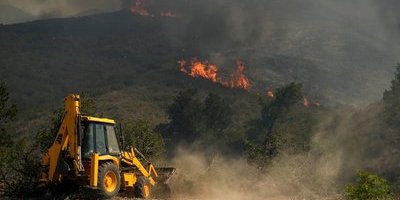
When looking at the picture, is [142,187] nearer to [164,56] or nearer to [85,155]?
[85,155]

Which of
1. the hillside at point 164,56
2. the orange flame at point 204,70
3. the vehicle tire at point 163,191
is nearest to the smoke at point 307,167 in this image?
the vehicle tire at point 163,191

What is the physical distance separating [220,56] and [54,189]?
124842mm

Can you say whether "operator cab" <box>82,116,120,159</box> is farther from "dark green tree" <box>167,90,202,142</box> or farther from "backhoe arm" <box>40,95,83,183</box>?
"dark green tree" <box>167,90,202,142</box>

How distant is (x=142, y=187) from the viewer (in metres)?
18.3

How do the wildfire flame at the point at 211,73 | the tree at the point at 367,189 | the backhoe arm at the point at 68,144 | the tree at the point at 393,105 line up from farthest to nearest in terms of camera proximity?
the wildfire flame at the point at 211,73
the tree at the point at 393,105
the tree at the point at 367,189
the backhoe arm at the point at 68,144

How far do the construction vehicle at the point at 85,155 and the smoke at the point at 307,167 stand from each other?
720 centimetres

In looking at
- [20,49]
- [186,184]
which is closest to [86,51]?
[20,49]

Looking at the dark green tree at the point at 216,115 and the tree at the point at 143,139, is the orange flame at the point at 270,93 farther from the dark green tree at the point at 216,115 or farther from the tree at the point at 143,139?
the tree at the point at 143,139

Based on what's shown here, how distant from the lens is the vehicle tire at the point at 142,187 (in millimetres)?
18281

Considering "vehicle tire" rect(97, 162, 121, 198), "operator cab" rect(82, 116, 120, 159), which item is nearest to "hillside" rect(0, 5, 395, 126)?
"operator cab" rect(82, 116, 120, 159)

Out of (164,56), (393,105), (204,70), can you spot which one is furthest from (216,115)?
(164,56)

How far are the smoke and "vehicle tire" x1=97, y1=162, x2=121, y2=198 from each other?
7148mm

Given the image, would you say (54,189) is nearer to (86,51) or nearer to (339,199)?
(339,199)

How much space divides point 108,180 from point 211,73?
98.4m
